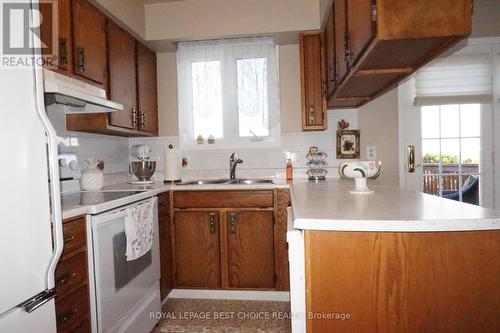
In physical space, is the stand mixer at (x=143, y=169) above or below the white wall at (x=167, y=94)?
below

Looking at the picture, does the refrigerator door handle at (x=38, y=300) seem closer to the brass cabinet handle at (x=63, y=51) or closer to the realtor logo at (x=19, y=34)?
the realtor logo at (x=19, y=34)

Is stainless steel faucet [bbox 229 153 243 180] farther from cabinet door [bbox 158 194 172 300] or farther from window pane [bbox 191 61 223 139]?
cabinet door [bbox 158 194 172 300]

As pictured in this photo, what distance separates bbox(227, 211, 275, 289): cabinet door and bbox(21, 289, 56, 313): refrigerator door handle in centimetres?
149

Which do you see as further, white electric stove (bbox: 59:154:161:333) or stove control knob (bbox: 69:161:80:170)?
stove control knob (bbox: 69:161:80:170)

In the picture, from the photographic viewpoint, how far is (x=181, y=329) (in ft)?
7.08

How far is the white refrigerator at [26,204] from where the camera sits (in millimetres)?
927

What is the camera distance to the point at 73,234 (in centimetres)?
139

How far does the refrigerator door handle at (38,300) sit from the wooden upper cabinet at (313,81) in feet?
7.30

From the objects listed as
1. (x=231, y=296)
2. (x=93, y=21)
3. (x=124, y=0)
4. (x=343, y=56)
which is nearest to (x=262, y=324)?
(x=231, y=296)

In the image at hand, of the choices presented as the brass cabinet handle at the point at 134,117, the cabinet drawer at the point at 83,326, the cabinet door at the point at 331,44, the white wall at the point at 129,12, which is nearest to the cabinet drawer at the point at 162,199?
the brass cabinet handle at the point at 134,117

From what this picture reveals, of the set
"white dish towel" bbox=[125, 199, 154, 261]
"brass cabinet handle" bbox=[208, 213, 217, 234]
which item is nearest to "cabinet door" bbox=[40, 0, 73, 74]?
"white dish towel" bbox=[125, 199, 154, 261]

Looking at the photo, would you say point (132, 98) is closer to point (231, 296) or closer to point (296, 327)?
point (231, 296)

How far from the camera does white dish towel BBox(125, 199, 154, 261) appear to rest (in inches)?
71.6

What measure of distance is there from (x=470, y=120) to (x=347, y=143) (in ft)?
3.79
